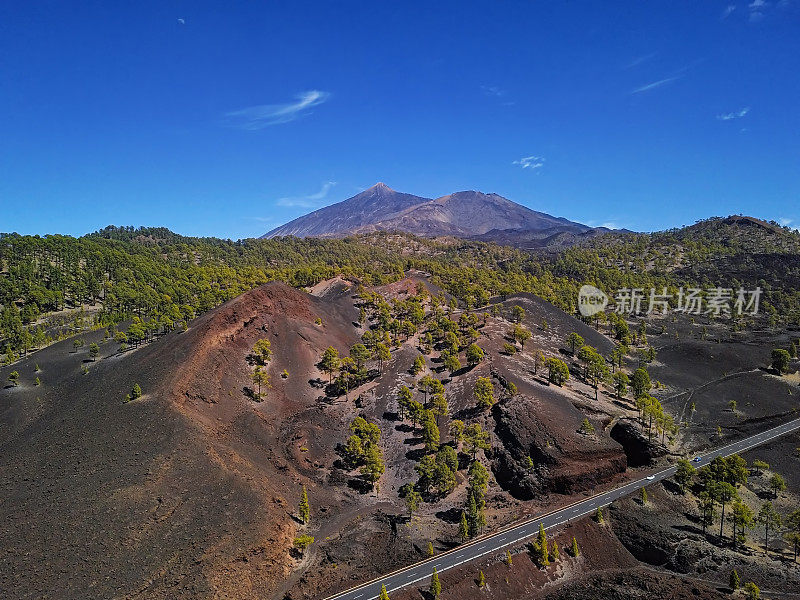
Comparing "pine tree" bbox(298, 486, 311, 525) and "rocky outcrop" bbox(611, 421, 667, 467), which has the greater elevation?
"rocky outcrop" bbox(611, 421, 667, 467)

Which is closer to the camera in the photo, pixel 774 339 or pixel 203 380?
pixel 203 380

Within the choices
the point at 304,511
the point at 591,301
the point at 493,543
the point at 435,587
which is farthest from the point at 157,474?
the point at 591,301

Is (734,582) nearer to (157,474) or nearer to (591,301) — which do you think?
(157,474)

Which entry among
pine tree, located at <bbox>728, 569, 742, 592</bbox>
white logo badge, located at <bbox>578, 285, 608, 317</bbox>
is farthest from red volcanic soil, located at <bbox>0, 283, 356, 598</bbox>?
white logo badge, located at <bbox>578, 285, 608, 317</bbox>

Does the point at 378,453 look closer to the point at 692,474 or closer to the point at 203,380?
the point at 203,380

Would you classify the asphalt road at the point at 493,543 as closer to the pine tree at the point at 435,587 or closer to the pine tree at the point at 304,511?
the pine tree at the point at 435,587

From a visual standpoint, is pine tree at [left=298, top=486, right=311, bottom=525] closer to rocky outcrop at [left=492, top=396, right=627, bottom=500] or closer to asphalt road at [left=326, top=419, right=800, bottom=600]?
asphalt road at [left=326, top=419, right=800, bottom=600]

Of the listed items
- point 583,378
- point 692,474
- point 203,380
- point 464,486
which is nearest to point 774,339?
point 583,378
